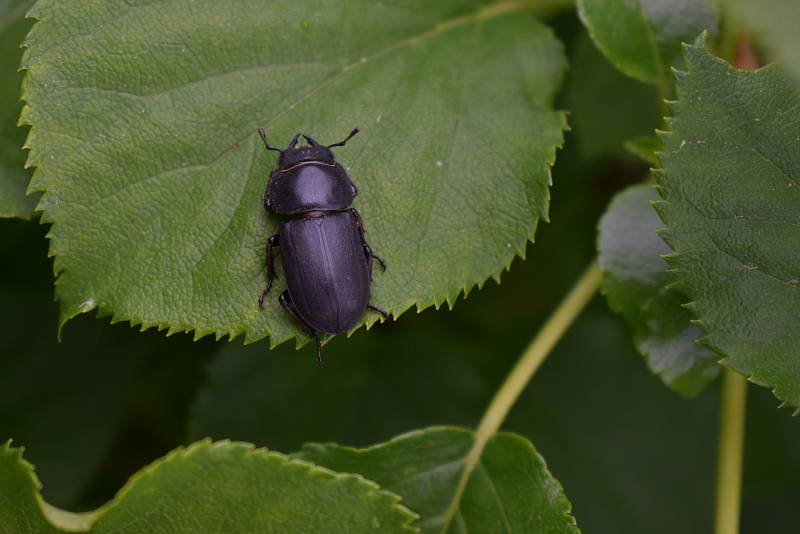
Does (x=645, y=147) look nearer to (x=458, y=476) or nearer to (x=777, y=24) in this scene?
(x=458, y=476)

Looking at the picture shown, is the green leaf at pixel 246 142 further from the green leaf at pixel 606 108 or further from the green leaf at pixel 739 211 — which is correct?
the green leaf at pixel 606 108

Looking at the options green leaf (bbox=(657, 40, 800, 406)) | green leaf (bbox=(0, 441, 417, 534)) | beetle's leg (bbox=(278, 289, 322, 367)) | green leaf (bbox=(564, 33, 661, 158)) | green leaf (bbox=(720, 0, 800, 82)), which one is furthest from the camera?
green leaf (bbox=(564, 33, 661, 158))

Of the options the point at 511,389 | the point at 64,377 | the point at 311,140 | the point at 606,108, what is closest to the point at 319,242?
the point at 311,140

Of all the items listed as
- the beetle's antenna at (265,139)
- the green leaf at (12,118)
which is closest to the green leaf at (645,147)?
the beetle's antenna at (265,139)

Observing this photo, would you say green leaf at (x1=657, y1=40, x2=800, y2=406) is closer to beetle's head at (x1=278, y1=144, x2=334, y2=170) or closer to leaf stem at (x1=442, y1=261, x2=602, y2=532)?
leaf stem at (x1=442, y1=261, x2=602, y2=532)

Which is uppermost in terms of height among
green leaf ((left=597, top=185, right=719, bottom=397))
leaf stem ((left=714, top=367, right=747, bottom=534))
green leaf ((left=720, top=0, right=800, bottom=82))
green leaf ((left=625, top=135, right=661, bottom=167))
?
green leaf ((left=720, top=0, right=800, bottom=82))

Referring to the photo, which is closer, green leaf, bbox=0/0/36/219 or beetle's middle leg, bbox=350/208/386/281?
green leaf, bbox=0/0/36/219

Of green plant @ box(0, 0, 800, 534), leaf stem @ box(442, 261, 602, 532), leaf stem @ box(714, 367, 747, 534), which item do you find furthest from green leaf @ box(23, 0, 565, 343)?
leaf stem @ box(714, 367, 747, 534)
